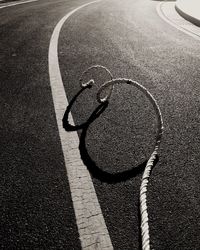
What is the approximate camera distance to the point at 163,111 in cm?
471

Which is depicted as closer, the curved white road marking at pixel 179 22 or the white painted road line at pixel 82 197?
the white painted road line at pixel 82 197

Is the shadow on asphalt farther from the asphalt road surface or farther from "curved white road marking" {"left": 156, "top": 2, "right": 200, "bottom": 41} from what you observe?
"curved white road marking" {"left": 156, "top": 2, "right": 200, "bottom": 41}

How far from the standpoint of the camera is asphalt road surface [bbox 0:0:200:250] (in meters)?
2.76

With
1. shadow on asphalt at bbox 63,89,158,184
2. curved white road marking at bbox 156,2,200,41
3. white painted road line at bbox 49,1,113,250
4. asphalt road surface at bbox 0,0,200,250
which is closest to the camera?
white painted road line at bbox 49,1,113,250

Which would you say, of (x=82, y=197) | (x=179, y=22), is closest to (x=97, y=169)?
(x=82, y=197)

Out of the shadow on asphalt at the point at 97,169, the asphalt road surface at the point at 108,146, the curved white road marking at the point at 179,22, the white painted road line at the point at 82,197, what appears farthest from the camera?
the curved white road marking at the point at 179,22

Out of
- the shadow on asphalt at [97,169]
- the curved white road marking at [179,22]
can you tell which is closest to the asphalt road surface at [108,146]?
the shadow on asphalt at [97,169]

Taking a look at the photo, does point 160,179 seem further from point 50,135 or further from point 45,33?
point 45,33

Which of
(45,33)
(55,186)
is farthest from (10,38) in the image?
(55,186)

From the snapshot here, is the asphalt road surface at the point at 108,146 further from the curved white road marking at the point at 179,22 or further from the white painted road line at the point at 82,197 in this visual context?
the curved white road marking at the point at 179,22

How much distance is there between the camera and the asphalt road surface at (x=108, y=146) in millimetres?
2756

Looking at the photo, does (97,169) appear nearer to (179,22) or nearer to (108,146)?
(108,146)

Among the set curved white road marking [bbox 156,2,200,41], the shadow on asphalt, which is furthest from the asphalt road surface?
curved white road marking [bbox 156,2,200,41]

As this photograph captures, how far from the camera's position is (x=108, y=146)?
12.8ft
